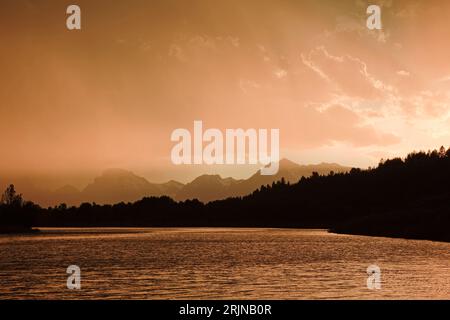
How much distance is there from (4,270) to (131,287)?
36.8 m

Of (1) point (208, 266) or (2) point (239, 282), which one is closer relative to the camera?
(2) point (239, 282)

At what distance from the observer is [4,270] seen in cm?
9206

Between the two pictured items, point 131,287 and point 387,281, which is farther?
point 387,281

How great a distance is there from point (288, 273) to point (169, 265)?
2539 centimetres

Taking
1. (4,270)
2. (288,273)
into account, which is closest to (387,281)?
(288,273)

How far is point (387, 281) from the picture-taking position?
72125mm
